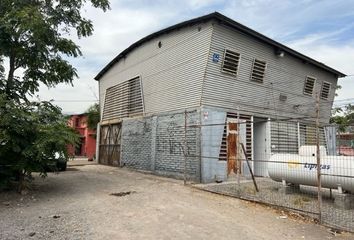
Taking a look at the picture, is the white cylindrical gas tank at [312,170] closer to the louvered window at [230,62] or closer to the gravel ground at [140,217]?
the gravel ground at [140,217]

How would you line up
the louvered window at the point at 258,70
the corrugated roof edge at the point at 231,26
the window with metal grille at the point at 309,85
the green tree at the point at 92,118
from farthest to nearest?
1. the green tree at the point at 92,118
2. the window with metal grille at the point at 309,85
3. the louvered window at the point at 258,70
4. the corrugated roof edge at the point at 231,26

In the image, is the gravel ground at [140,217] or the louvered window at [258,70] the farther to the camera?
the louvered window at [258,70]

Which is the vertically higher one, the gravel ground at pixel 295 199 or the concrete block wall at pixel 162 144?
the concrete block wall at pixel 162 144

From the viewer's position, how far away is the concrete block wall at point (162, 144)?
1325 centimetres

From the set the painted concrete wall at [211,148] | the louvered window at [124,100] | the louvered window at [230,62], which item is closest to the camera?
the painted concrete wall at [211,148]

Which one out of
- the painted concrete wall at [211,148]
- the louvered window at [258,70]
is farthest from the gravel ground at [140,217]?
the louvered window at [258,70]

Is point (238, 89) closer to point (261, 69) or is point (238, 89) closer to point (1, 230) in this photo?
point (261, 69)

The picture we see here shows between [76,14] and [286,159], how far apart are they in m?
9.29

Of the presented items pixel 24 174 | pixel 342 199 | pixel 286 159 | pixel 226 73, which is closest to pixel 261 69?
pixel 226 73

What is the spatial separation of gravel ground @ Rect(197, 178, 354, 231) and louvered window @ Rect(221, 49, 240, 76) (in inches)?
181

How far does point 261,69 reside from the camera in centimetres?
1527

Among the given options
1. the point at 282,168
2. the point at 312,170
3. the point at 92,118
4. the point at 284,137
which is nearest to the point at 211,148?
the point at 282,168

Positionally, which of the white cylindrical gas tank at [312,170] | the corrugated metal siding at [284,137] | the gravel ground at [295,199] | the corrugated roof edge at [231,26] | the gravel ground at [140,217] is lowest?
the gravel ground at [140,217]

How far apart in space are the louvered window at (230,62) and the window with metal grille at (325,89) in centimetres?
757
